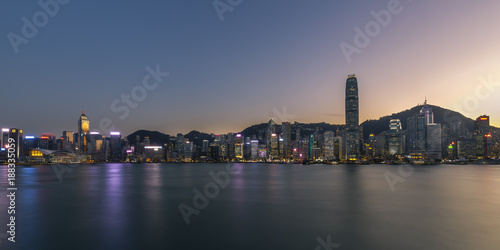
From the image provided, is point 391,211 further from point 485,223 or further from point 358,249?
point 358,249

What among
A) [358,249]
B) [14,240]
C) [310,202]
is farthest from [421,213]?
[14,240]

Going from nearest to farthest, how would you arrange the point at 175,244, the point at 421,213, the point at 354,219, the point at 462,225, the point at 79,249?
the point at 79,249, the point at 175,244, the point at 462,225, the point at 354,219, the point at 421,213

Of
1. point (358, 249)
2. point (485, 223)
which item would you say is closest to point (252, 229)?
point (358, 249)

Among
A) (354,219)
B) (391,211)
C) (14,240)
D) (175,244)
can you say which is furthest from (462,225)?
(14,240)

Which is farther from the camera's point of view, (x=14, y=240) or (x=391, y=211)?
(x=391, y=211)

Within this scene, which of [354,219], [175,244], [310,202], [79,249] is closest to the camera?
[79,249]

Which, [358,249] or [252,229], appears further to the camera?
[252,229]

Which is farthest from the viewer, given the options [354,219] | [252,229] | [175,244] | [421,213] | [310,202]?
[310,202]

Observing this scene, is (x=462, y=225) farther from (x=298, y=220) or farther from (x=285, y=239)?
(x=285, y=239)

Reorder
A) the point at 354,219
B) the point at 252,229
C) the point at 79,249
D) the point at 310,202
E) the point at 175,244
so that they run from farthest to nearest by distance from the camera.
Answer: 1. the point at 310,202
2. the point at 354,219
3. the point at 252,229
4. the point at 175,244
5. the point at 79,249
